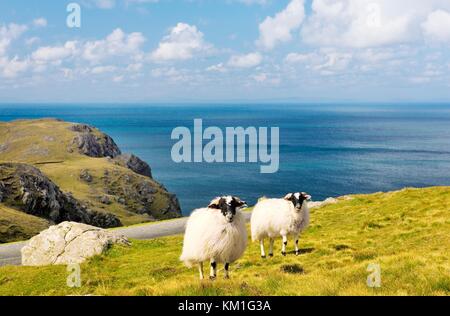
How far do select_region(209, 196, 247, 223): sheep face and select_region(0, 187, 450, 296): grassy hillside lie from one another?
2.32 meters

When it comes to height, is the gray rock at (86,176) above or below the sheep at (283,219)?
below

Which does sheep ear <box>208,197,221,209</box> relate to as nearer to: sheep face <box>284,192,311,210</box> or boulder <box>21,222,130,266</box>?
sheep face <box>284,192,311,210</box>

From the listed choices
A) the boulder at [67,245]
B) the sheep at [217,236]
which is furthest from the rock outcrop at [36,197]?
the sheep at [217,236]

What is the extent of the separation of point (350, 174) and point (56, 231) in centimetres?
16298

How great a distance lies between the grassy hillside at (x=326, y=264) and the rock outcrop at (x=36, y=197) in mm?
73859

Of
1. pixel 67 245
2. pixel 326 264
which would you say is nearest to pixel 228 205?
pixel 326 264

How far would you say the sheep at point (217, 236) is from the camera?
51.4 ft

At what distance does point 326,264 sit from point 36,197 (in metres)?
95.2

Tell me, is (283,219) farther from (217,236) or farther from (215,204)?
(217,236)

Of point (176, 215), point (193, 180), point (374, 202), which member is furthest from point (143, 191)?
point (374, 202)

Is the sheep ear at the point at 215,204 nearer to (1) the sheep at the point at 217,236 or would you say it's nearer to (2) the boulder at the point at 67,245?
(1) the sheep at the point at 217,236

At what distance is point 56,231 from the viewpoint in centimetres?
3183

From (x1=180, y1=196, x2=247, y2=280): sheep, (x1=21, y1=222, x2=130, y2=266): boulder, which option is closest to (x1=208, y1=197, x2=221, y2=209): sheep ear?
(x1=180, y1=196, x2=247, y2=280): sheep

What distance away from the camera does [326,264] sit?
1822cm
